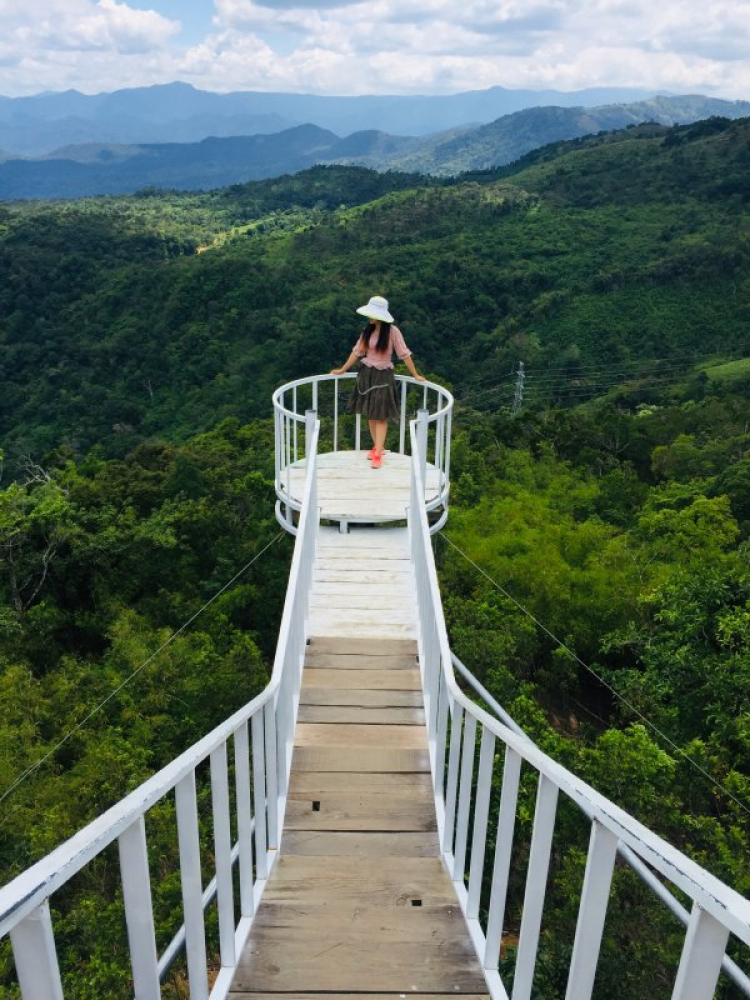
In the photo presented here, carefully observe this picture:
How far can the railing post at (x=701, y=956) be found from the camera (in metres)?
1.31

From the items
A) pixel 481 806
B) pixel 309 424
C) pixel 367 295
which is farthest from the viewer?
pixel 367 295

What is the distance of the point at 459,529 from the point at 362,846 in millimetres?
12008

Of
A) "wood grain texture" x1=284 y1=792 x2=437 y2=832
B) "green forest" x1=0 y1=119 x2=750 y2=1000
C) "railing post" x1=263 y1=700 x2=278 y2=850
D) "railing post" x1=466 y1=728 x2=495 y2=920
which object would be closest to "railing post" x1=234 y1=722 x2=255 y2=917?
"railing post" x1=263 y1=700 x2=278 y2=850

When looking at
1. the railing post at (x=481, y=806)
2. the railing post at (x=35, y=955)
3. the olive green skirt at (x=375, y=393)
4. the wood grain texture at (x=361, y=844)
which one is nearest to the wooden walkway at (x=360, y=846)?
the wood grain texture at (x=361, y=844)

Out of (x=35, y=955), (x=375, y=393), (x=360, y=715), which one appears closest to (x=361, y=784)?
(x=360, y=715)

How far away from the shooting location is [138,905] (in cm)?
173

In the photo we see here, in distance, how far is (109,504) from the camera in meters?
15.4

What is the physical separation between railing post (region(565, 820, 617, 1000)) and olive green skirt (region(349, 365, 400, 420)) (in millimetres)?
6021

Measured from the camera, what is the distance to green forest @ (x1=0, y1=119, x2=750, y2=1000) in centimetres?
672

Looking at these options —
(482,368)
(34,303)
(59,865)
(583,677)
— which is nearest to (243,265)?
(34,303)

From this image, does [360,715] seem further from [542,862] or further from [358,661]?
[542,862]

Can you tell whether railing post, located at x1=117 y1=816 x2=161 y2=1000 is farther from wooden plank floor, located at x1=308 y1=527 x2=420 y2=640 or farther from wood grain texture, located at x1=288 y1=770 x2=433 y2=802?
wooden plank floor, located at x1=308 y1=527 x2=420 y2=640

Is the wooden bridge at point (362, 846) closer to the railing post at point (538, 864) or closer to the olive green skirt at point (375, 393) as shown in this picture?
the railing post at point (538, 864)

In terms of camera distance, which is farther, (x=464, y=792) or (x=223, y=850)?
(x=464, y=792)
